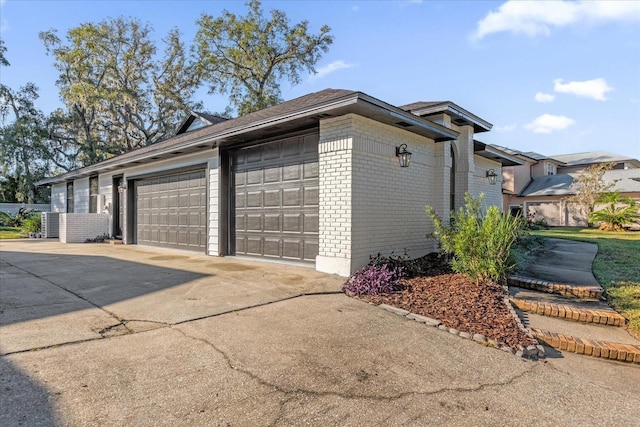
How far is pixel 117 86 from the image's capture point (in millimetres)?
25062

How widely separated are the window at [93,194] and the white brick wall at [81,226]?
4.98 ft

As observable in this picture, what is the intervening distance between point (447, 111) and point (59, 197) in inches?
797

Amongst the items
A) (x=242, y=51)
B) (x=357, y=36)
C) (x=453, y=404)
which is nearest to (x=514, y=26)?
(x=357, y=36)

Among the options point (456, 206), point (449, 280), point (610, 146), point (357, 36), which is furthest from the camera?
point (610, 146)

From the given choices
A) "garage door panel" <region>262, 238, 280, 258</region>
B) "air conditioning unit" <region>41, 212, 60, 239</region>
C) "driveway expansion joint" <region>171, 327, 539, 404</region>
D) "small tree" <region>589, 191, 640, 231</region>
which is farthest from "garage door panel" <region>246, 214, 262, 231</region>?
"small tree" <region>589, 191, 640, 231</region>

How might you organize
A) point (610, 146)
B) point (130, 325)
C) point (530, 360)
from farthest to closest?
point (610, 146) → point (130, 325) → point (530, 360)

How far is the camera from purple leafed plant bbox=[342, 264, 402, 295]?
214 inches

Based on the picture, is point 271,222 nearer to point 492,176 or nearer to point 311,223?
point 311,223

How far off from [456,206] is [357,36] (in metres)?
5.71

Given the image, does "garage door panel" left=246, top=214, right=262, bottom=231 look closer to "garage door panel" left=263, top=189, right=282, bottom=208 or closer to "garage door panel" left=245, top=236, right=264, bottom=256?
"garage door panel" left=245, top=236, right=264, bottom=256

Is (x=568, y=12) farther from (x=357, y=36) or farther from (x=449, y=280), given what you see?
(x=449, y=280)

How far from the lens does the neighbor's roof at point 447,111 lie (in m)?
8.68

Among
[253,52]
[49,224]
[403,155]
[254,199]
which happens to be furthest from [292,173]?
[253,52]

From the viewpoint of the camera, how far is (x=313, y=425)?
220 cm
